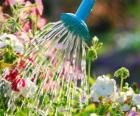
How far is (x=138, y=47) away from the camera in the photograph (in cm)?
912

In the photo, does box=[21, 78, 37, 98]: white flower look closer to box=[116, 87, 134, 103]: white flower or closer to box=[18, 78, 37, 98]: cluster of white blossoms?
box=[18, 78, 37, 98]: cluster of white blossoms

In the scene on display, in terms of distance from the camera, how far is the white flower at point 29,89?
75.5 inches

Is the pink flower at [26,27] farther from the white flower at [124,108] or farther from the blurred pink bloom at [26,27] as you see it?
the white flower at [124,108]

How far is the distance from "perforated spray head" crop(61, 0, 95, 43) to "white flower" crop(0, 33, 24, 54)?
14 cm

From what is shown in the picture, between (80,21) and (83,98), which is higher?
(80,21)

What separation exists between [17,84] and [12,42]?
11 cm

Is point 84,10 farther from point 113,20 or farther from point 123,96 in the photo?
point 113,20

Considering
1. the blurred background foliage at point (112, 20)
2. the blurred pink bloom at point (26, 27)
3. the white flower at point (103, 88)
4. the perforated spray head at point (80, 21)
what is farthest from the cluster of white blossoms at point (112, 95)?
the blurred background foliage at point (112, 20)

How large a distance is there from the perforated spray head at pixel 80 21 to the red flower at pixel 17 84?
0.63 feet

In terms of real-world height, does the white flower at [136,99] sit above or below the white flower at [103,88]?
below

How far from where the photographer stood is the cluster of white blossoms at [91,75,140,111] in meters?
1.92

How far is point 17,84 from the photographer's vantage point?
6.30ft

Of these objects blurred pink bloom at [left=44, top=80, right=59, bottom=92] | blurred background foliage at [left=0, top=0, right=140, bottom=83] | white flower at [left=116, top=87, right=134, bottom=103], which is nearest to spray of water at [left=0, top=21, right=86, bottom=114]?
blurred pink bloom at [left=44, top=80, right=59, bottom=92]

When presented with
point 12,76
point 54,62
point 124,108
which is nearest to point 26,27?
point 54,62
